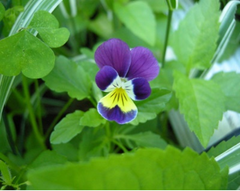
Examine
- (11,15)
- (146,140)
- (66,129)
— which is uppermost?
(11,15)

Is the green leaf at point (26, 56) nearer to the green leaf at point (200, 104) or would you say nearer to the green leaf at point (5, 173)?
the green leaf at point (5, 173)

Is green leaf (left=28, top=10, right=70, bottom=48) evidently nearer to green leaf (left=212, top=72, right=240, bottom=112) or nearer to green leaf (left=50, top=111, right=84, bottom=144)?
green leaf (left=50, top=111, right=84, bottom=144)

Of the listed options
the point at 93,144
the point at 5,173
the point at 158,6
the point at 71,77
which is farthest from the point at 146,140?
the point at 158,6

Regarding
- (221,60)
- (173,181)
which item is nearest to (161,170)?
(173,181)

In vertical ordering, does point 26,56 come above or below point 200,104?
above

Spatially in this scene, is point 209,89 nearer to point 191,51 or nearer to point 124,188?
point 191,51

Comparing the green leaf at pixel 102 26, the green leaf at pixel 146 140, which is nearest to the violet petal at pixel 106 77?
the green leaf at pixel 146 140

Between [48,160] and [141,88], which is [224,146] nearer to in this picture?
[141,88]
